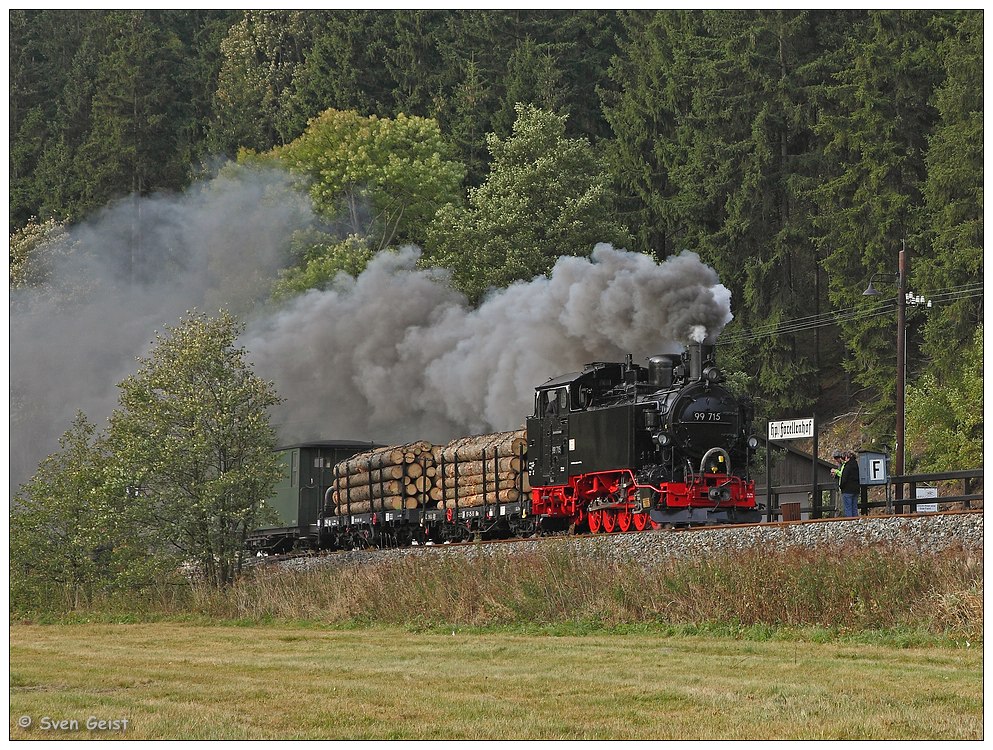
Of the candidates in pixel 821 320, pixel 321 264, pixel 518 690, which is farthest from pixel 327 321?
pixel 518 690

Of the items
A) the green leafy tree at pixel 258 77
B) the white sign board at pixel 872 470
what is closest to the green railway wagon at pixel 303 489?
the white sign board at pixel 872 470

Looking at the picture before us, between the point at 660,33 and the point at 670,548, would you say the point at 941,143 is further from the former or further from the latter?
the point at 670,548

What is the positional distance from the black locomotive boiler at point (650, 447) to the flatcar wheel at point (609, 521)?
0.02 m

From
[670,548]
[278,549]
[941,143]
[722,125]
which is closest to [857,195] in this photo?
[941,143]

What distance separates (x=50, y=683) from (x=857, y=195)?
124 ft

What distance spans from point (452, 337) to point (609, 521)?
66.6ft

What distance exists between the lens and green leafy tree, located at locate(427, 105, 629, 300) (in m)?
50.5

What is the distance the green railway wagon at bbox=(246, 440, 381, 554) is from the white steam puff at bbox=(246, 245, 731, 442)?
5477mm

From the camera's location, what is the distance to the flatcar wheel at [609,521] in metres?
25.7

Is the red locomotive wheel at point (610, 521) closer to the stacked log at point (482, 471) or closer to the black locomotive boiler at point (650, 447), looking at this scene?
the black locomotive boiler at point (650, 447)

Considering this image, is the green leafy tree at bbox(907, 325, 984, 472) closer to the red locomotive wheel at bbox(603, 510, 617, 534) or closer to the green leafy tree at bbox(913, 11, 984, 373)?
the green leafy tree at bbox(913, 11, 984, 373)

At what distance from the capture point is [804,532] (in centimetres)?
1989

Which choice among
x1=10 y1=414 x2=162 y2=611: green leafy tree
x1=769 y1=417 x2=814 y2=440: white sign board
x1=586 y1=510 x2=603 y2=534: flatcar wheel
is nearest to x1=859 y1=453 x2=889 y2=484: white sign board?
x1=769 y1=417 x2=814 y2=440: white sign board

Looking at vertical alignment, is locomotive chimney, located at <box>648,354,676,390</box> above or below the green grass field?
above
